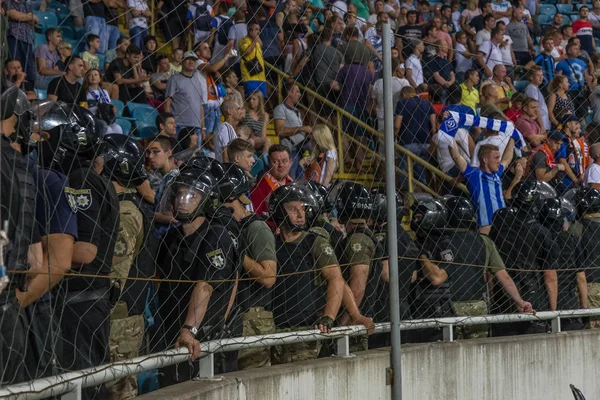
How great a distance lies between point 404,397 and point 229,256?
1811 millimetres

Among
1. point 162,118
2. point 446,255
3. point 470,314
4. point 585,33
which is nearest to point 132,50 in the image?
point 162,118

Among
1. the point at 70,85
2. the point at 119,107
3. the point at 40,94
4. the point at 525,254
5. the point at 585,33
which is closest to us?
the point at 40,94

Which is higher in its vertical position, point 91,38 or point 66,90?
point 91,38

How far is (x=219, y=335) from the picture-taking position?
630cm

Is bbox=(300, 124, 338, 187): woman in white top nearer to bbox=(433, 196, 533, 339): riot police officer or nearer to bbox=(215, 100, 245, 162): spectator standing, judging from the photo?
bbox=(215, 100, 245, 162): spectator standing

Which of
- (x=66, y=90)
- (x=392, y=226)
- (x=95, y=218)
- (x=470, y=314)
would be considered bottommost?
(x=470, y=314)

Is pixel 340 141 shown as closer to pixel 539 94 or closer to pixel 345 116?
pixel 345 116

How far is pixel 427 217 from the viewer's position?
8641 millimetres

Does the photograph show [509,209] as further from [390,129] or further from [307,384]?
[307,384]

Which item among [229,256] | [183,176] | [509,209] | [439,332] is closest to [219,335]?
[229,256]

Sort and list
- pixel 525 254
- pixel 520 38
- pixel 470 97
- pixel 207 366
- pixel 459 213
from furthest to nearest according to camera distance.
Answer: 1. pixel 520 38
2. pixel 470 97
3. pixel 525 254
4. pixel 459 213
5. pixel 207 366

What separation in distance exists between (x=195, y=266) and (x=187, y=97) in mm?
2273

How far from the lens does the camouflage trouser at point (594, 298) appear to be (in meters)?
10.1

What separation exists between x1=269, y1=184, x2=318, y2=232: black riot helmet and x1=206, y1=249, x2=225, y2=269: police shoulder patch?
1.08m
